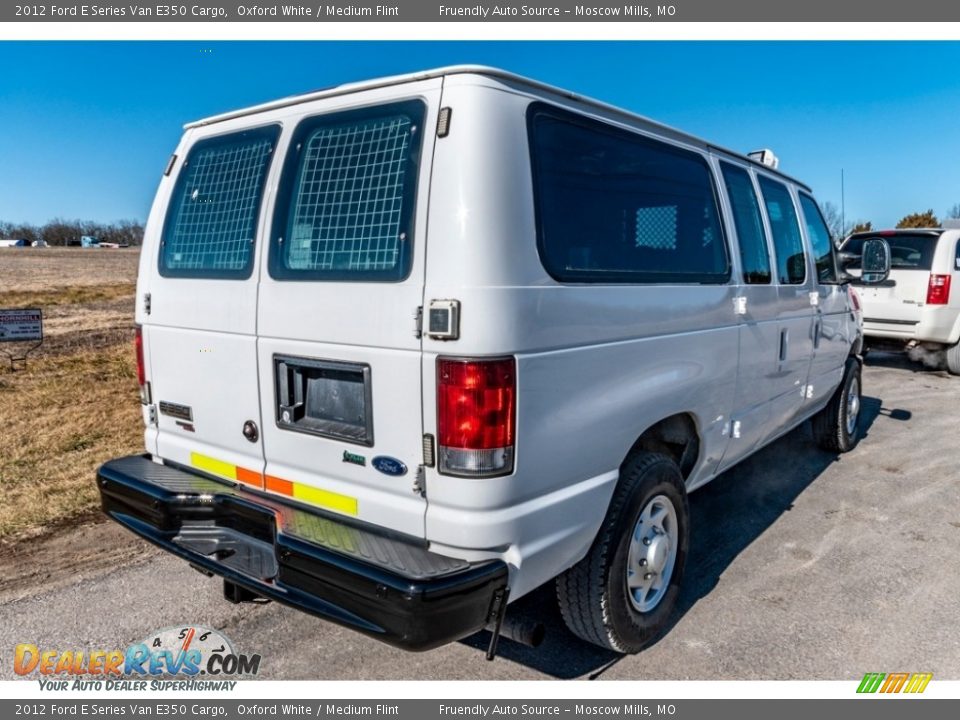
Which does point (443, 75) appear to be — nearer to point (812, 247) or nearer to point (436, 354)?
point (436, 354)

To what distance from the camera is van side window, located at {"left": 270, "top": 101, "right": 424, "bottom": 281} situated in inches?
95.7

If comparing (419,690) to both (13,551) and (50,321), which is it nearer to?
(13,551)

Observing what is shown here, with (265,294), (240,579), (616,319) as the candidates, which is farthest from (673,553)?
(265,294)

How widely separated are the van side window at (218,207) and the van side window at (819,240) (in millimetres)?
3777

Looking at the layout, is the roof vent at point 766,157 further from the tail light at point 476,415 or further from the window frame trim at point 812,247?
the tail light at point 476,415

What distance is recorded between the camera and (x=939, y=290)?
930 cm

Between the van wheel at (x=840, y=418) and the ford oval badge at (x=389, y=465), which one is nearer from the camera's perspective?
the ford oval badge at (x=389, y=465)

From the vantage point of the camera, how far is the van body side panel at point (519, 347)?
2.24 meters

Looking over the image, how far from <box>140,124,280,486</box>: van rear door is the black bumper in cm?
19

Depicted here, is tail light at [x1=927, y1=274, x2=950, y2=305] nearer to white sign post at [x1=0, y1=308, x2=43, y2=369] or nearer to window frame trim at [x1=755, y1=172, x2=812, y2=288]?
window frame trim at [x1=755, y1=172, x2=812, y2=288]

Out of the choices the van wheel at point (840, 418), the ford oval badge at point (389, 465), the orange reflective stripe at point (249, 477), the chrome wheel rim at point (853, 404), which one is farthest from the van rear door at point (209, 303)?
the chrome wheel rim at point (853, 404)

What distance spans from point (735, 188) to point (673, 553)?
6.69 feet

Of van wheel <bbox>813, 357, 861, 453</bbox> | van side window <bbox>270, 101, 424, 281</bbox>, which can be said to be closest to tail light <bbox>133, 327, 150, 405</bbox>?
van side window <bbox>270, 101, 424, 281</bbox>

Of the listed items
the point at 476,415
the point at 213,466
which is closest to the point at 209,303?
the point at 213,466
